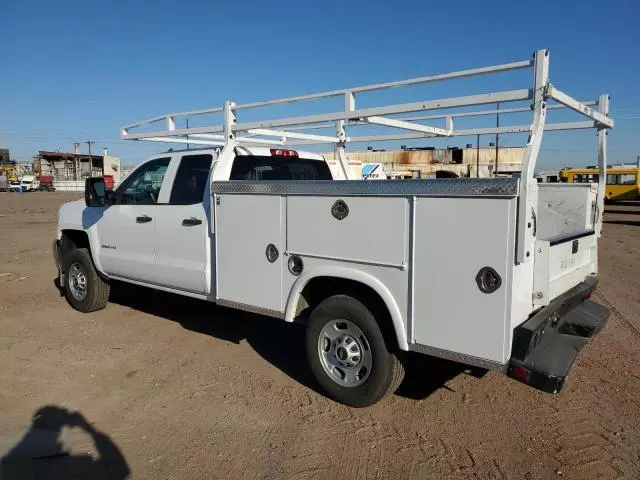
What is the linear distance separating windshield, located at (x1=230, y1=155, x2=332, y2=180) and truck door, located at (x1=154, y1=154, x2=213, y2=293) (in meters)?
0.32

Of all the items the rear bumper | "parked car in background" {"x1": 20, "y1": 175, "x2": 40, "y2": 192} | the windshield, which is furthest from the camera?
"parked car in background" {"x1": 20, "y1": 175, "x2": 40, "y2": 192}

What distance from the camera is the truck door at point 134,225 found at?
5.71 meters

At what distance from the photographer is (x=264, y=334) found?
6.01 meters

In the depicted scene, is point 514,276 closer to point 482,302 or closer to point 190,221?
point 482,302

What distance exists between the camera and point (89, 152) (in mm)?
89562

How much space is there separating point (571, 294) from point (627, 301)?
13.8 feet

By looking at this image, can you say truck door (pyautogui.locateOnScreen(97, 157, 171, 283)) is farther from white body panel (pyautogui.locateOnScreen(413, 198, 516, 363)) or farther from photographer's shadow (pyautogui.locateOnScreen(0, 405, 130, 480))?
white body panel (pyautogui.locateOnScreen(413, 198, 516, 363))

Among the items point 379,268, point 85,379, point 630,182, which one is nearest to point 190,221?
point 85,379

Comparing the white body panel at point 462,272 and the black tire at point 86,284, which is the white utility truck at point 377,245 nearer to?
the white body panel at point 462,272

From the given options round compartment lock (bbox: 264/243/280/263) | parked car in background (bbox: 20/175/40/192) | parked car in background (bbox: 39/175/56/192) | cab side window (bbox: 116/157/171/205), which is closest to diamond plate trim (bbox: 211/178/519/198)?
round compartment lock (bbox: 264/243/280/263)

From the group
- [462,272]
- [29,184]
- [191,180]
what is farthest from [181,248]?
[29,184]

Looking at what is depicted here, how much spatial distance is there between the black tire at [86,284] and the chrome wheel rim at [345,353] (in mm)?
3742

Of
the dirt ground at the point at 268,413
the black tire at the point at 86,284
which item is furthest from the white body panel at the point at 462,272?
the black tire at the point at 86,284

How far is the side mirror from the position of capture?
593cm
